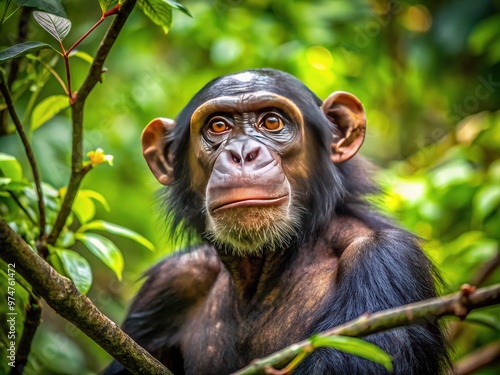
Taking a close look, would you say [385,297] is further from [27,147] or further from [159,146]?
[159,146]

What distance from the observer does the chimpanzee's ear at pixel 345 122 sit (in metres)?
4.96

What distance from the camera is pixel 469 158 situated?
6719 mm

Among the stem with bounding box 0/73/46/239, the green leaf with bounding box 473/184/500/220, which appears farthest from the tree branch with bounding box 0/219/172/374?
the green leaf with bounding box 473/184/500/220

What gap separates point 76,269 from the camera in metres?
3.90

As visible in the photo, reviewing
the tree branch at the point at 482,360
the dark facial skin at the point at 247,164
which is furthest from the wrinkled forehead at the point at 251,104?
the tree branch at the point at 482,360

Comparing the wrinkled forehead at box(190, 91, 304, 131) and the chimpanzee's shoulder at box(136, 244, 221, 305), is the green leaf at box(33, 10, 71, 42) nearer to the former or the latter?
the wrinkled forehead at box(190, 91, 304, 131)

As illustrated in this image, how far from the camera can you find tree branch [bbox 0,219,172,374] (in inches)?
99.3

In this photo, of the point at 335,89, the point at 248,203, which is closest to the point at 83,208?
the point at 248,203

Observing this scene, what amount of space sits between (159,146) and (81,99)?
5.52 feet

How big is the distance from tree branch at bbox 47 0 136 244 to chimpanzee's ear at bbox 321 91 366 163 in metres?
1.99

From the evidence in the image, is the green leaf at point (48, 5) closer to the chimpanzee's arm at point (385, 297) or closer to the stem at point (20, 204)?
the stem at point (20, 204)

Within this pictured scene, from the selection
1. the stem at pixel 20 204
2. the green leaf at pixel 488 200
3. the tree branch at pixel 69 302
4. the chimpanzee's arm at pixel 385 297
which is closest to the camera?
the tree branch at pixel 69 302

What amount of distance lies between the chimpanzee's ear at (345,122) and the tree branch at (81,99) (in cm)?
199

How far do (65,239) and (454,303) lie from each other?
8.90 ft
